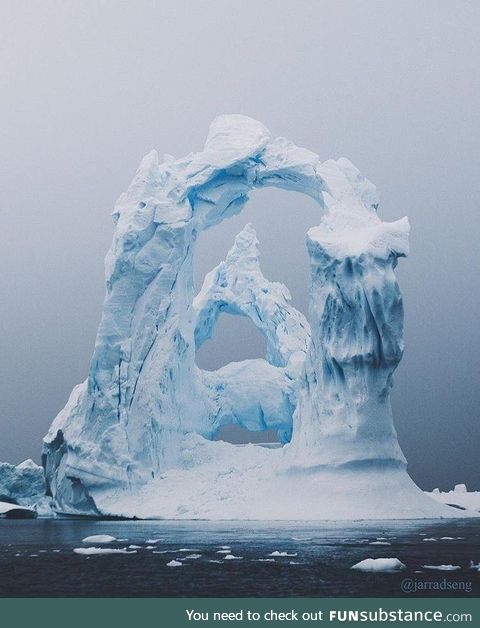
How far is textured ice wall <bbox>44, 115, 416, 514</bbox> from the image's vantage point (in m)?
17.4

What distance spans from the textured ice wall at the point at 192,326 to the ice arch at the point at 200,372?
0.03 meters

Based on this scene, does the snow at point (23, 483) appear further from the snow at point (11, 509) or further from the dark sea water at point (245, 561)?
the dark sea water at point (245, 561)

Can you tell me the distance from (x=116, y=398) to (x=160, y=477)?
1791 millimetres

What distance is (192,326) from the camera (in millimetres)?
21594

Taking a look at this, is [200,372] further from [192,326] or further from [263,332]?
[263,332]

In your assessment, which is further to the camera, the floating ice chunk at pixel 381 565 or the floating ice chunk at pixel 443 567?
the floating ice chunk at pixel 443 567

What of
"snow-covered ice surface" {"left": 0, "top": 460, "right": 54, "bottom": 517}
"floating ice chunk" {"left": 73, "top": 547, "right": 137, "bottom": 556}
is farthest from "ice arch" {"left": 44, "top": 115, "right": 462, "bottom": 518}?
"floating ice chunk" {"left": 73, "top": 547, "right": 137, "bottom": 556}

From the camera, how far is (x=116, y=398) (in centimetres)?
1966

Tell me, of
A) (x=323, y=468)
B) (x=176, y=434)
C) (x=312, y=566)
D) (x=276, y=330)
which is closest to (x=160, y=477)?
(x=176, y=434)

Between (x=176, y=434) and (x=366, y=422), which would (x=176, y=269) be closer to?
(x=176, y=434)

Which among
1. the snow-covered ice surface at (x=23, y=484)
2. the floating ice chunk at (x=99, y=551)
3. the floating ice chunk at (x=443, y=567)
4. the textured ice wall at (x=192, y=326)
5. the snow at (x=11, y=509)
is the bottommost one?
the floating ice chunk at (x=443, y=567)

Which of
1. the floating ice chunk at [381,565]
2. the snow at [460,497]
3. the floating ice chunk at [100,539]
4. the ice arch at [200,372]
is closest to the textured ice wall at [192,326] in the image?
the ice arch at [200,372]

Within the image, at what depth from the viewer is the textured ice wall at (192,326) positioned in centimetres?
1738

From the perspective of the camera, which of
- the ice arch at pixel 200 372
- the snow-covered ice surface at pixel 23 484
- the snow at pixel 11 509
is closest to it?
the ice arch at pixel 200 372
